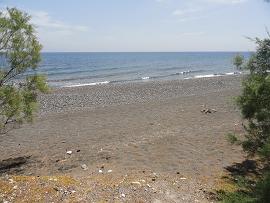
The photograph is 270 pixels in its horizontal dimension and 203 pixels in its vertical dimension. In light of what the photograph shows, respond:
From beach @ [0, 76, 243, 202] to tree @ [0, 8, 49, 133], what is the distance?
6.52ft

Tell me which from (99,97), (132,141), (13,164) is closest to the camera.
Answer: (13,164)

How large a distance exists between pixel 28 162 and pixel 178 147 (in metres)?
5.22

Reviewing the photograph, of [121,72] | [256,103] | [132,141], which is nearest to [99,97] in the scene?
[132,141]

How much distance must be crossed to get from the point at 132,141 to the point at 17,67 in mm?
5157

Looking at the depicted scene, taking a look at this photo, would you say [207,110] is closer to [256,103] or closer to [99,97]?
[256,103]

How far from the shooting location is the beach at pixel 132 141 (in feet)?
41.6

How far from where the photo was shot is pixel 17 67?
45.6ft

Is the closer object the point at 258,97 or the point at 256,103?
the point at 258,97

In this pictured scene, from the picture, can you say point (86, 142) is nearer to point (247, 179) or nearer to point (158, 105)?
point (247, 179)

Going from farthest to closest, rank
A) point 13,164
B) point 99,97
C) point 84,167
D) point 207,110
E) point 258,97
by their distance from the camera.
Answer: point 99,97 < point 207,110 < point 13,164 < point 84,167 < point 258,97

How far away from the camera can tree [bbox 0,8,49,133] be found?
13.2 meters

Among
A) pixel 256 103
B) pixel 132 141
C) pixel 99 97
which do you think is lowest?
pixel 99 97

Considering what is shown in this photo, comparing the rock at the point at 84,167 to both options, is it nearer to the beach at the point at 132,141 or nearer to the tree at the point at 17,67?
the beach at the point at 132,141

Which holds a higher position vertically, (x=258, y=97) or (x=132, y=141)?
(x=258, y=97)
